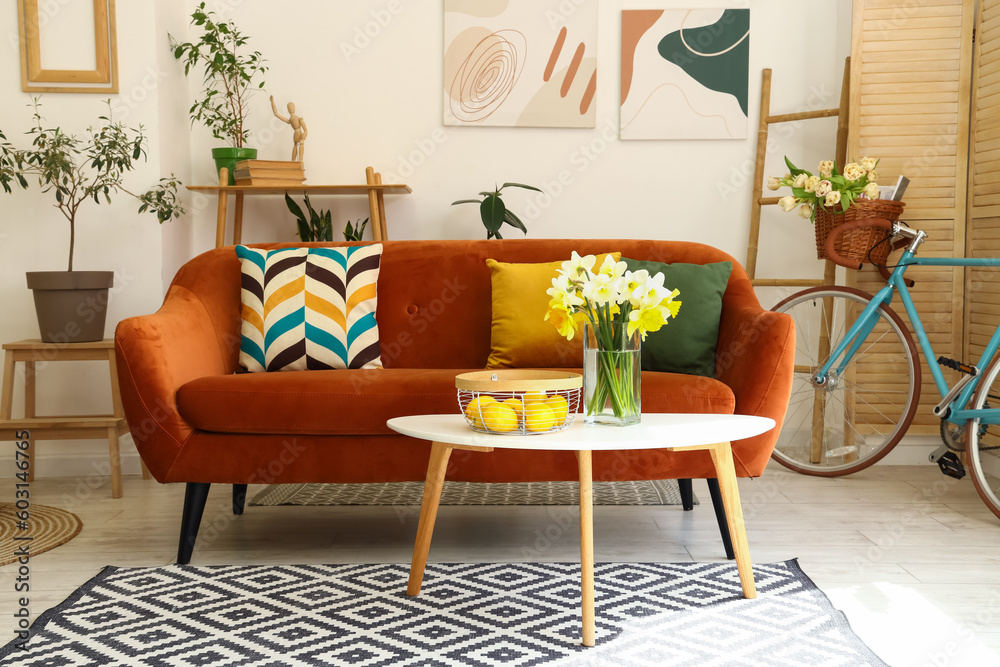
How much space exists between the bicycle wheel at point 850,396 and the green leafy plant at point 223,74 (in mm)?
2424

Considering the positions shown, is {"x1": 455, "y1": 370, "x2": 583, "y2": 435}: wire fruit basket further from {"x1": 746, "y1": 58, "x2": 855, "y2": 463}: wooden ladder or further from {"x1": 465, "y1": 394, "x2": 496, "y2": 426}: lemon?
{"x1": 746, "y1": 58, "x2": 855, "y2": 463}: wooden ladder

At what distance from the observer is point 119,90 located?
329 cm

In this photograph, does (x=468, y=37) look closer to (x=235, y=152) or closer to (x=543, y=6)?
(x=543, y=6)

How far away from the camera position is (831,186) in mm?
3143

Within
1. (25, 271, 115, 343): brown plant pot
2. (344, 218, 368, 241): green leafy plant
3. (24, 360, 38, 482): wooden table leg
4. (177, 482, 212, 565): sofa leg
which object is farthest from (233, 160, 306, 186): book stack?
(177, 482, 212, 565): sofa leg

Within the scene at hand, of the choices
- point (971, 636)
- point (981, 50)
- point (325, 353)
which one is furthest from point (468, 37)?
point (971, 636)

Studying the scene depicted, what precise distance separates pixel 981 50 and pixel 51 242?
12.2 feet

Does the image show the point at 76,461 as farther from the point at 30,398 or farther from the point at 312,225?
the point at 312,225

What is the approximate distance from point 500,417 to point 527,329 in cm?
91

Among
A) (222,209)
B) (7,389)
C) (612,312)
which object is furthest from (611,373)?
(7,389)

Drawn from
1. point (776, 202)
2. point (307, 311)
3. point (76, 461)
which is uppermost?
point (776, 202)

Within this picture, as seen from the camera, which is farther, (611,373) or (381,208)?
(381,208)

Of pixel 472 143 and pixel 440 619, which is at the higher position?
pixel 472 143

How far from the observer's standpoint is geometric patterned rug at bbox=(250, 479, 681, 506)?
2.83 meters
